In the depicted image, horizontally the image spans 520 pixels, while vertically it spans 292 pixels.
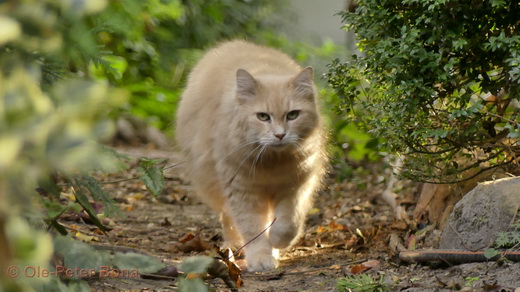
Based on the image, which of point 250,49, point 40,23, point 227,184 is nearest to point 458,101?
point 227,184

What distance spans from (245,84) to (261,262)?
1051 millimetres

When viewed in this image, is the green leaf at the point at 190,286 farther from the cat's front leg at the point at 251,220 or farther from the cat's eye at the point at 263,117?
the cat's eye at the point at 263,117

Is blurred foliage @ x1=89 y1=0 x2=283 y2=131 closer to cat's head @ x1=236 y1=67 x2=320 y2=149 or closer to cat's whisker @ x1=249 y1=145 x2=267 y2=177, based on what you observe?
cat's head @ x1=236 y1=67 x2=320 y2=149

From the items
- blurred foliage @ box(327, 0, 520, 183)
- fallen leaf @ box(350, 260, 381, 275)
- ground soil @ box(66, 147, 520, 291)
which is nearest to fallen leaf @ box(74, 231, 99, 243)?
ground soil @ box(66, 147, 520, 291)

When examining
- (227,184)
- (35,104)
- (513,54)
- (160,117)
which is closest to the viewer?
(35,104)

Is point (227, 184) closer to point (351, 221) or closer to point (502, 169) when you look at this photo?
point (351, 221)

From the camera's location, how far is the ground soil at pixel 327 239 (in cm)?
279

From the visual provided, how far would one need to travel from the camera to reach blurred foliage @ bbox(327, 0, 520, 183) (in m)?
3.05

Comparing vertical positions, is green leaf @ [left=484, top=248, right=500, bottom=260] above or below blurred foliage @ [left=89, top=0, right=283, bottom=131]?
above

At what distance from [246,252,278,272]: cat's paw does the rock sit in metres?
1.01

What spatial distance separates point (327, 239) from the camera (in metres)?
4.30

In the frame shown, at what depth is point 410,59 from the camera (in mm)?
3150

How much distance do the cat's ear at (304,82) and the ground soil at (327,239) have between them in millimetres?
917

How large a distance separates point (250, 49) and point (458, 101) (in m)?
2.02
